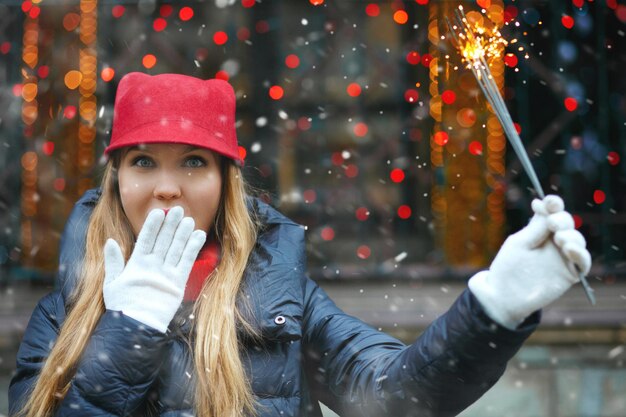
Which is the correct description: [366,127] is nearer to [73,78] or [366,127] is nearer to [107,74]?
[107,74]

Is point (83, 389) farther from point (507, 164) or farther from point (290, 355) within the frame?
point (507, 164)

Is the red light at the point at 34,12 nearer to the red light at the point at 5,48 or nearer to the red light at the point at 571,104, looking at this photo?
the red light at the point at 5,48

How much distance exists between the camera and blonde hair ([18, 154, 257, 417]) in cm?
209

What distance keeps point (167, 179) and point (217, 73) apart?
3.70 meters

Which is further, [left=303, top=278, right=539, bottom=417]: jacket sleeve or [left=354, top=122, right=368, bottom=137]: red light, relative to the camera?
[left=354, top=122, right=368, bottom=137]: red light

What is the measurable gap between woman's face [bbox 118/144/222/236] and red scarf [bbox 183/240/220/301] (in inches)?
4.2

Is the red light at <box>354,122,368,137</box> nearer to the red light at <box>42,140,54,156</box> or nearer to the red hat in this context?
the red light at <box>42,140,54,156</box>

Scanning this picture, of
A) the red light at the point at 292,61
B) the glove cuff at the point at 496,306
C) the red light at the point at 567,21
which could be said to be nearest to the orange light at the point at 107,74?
the red light at the point at 292,61

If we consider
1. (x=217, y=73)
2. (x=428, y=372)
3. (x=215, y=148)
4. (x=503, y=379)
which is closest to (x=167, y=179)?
(x=215, y=148)

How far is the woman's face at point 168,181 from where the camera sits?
86.4 inches

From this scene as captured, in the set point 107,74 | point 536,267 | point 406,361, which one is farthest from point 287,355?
point 107,74

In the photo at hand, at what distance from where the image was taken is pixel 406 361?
1.95 m

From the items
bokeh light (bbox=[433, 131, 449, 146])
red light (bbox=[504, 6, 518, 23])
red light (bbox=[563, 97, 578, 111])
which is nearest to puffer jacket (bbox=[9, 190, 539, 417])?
bokeh light (bbox=[433, 131, 449, 146])

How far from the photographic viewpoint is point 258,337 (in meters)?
2.16
